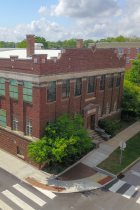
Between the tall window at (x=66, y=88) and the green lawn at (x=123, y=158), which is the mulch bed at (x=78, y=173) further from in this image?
the tall window at (x=66, y=88)

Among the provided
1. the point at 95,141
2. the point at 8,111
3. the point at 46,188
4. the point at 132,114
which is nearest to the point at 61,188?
the point at 46,188

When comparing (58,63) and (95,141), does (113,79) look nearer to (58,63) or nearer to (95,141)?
(95,141)

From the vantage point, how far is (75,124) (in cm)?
1973

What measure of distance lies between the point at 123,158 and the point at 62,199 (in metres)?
8.72

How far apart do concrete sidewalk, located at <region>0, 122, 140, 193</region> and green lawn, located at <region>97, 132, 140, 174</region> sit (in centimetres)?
63

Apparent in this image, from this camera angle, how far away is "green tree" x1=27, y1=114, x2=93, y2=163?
16984 millimetres

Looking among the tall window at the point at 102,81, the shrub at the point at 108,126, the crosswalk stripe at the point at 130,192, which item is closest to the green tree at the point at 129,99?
the shrub at the point at 108,126

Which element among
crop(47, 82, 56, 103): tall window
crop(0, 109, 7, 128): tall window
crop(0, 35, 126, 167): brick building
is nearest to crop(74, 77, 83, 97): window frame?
crop(0, 35, 126, 167): brick building

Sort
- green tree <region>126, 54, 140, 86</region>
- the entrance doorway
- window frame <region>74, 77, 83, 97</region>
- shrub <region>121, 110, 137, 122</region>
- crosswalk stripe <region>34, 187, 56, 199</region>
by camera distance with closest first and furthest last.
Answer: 1. crosswalk stripe <region>34, 187, 56, 199</region>
2. window frame <region>74, 77, 83, 97</region>
3. the entrance doorway
4. shrub <region>121, 110, 137, 122</region>
5. green tree <region>126, 54, 140, 86</region>

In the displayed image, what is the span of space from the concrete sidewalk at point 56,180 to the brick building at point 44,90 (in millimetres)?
1083

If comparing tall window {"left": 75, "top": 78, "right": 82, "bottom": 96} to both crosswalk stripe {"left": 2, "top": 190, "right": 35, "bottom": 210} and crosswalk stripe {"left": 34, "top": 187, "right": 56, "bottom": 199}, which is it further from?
crosswalk stripe {"left": 2, "top": 190, "right": 35, "bottom": 210}

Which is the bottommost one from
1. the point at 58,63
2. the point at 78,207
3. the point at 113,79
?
the point at 78,207

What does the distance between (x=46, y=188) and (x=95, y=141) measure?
9069 mm

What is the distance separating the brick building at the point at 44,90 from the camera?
18.5 meters
